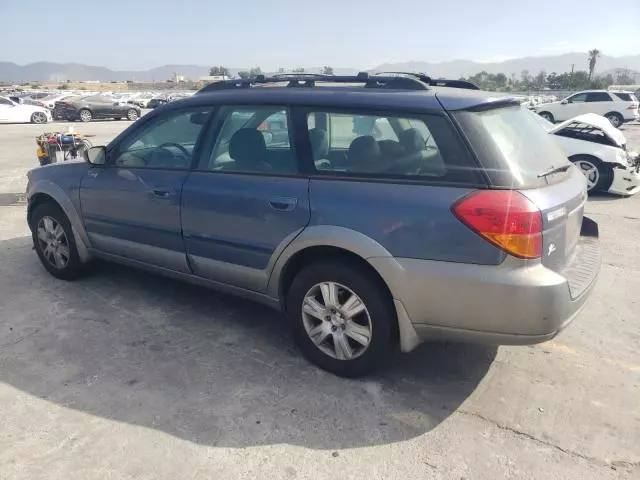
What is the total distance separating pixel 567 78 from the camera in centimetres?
7144

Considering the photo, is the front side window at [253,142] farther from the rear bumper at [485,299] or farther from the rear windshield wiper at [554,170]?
the rear windshield wiper at [554,170]

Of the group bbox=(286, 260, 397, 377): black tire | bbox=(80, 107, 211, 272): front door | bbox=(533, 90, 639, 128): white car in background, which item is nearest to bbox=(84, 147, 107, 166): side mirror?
bbox=(80, 107, 211, 272): front door

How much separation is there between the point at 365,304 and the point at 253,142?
1345mm

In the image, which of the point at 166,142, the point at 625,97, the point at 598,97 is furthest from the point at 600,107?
the point at 166,142

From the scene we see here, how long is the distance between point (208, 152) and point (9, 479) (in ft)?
7.23

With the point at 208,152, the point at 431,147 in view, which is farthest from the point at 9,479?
the point at 431,147

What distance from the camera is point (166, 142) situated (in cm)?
399

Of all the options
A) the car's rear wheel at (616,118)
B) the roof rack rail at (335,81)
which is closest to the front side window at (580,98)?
the car's rear wheel at (616,118)

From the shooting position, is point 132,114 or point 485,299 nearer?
point 485,299

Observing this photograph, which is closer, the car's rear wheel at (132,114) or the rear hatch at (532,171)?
the rear hatch at (532,171)

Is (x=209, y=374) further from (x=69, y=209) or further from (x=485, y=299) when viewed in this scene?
(x=69, y=209)

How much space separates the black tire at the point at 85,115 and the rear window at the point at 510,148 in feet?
92.1

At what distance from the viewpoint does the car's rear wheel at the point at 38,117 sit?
2553cm

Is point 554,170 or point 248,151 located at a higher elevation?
point 248,151
